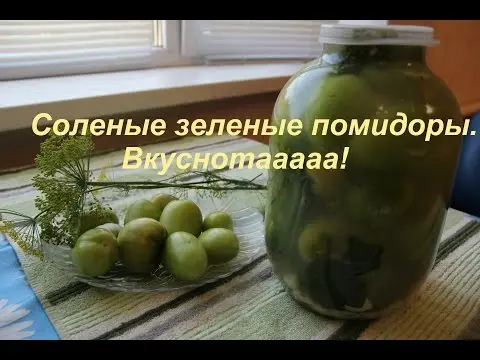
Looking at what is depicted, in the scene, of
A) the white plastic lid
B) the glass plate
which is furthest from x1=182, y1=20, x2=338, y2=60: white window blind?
the white plastic lid

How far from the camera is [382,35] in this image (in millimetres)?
412

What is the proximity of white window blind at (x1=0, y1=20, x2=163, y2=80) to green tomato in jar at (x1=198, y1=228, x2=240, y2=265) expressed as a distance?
0.81 meters

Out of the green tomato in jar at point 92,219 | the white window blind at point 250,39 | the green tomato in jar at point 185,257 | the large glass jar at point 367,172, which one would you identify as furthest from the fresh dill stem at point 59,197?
the white window blind at point 250,39

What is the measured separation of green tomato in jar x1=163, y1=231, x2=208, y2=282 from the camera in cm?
50

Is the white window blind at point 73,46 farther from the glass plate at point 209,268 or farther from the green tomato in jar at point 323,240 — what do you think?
the green tomato in jar at point 323,240

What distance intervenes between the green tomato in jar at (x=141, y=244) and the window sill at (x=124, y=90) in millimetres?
537

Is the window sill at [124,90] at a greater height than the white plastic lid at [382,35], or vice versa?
the white plastic lid at [382,35]

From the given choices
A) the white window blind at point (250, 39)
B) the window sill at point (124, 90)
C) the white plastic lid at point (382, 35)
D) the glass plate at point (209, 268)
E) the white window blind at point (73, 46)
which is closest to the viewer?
the white plastic lid at point (382, 35)

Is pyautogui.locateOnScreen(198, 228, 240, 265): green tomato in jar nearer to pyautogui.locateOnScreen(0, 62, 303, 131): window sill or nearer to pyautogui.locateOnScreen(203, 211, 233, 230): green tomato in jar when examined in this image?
pyautogui.locateOnScreen(203, 211, 233, 230): green tomato in jar

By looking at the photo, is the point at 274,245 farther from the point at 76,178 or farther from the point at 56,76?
the point at 56,76

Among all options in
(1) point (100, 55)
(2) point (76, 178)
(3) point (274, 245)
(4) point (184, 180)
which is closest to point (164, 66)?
(1) point (100, 55)

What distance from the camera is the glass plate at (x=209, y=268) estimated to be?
1.71ft

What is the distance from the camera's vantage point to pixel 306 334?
0.48 meters

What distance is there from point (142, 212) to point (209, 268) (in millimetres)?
106
